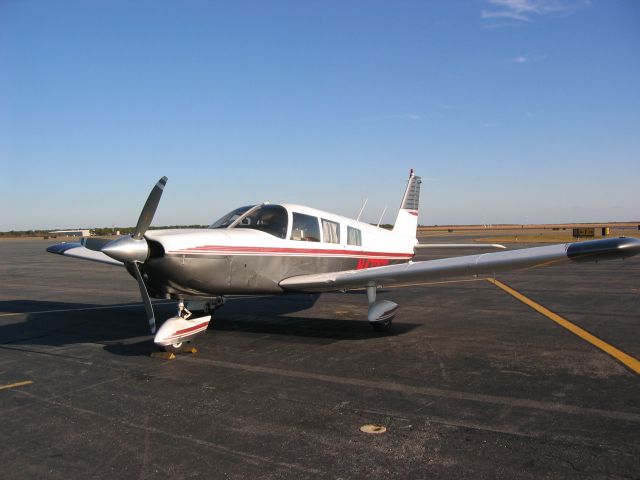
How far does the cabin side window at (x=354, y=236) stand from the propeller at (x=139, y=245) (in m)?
4.32

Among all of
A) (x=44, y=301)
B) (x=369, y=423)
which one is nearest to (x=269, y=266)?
(x=369, y=423)

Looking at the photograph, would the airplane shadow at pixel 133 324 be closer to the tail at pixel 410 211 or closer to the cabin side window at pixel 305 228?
the cabin side window at pixel 305 228

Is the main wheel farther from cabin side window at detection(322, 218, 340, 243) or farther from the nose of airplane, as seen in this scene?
cabin side window at detection(322, 218, 340, 243)

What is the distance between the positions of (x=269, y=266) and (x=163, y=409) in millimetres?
3582

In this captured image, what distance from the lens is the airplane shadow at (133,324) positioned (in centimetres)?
844

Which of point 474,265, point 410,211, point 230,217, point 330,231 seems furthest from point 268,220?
point 410,211

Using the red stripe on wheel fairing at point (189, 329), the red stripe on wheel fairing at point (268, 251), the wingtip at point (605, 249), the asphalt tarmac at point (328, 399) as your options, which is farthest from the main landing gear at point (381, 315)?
the wingtip at point (605, 249)

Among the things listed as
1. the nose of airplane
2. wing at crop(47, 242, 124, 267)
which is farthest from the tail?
the nose of airplane

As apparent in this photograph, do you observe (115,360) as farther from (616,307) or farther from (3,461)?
(616,307)

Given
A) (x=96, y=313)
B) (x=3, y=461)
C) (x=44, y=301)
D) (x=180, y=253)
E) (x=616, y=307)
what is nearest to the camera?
(x=3, y=461)

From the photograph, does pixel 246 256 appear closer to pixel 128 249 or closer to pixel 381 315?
pixel 128 249

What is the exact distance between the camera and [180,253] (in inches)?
271

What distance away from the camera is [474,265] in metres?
7.59

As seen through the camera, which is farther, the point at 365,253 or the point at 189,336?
the point at 365,253
